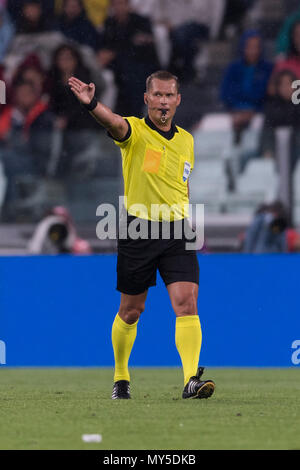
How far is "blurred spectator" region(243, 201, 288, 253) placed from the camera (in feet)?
35.6

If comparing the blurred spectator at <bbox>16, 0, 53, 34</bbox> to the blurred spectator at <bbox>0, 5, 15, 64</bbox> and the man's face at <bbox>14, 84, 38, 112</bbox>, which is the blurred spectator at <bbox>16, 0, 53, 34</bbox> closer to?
the blurred spectator at <bbox>0, 5, 15, 64</bbox>

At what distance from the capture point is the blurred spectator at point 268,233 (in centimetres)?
1085

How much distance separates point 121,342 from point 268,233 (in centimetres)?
511

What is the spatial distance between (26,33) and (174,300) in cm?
746

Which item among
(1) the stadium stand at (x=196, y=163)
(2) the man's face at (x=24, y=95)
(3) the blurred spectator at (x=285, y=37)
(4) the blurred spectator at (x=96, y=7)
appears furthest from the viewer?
(4) the blurred spectator at (x=96, y=7)

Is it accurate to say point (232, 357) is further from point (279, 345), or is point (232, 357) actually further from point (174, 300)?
point (174, 300)

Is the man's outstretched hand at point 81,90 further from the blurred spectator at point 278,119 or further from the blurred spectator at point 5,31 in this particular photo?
the blurred spectator at point 5,31

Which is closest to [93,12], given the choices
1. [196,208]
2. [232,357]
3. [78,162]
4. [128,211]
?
[78,162]

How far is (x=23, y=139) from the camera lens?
11953mm

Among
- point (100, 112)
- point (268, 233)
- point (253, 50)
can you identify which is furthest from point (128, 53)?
point (100, 112)

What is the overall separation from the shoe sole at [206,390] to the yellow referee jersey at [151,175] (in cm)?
93

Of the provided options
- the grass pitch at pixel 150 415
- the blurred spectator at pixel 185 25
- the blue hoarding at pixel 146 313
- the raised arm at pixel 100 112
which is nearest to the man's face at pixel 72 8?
the blurred spectator at pixel 185 25

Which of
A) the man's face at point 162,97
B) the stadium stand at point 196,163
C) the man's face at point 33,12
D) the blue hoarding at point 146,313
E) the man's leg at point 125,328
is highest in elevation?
the man's face at point 33,12

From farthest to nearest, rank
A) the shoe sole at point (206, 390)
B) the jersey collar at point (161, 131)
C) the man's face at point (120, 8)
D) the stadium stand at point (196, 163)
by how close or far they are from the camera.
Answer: the man's face at point (120, 8) < the stadium stand at point (196, 163) < the jersey collar at point (161, 131) < the shoe sole at point (206, 390)
